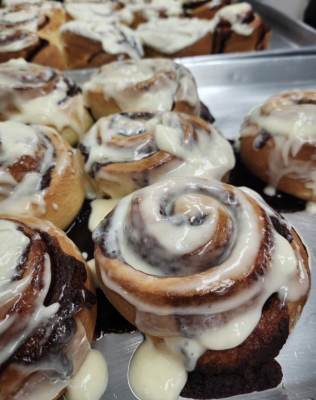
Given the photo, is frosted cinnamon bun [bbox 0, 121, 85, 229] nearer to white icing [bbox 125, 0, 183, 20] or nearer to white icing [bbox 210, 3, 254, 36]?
white icing [bbox 210, 3, 254, 36]

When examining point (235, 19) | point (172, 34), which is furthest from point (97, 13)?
point (235, 19)

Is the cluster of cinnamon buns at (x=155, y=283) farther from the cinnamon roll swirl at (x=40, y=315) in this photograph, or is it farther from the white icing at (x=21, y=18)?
the white icing at (x=21, y=18)

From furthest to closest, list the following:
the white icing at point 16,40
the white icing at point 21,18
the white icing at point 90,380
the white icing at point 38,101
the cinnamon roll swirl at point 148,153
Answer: the white icing at point 21,18 < the white icing at point 16,40 < the white icing at point 38,101 < the cinnamon roll swirl at point 148,153 < the white icing at point 90,380

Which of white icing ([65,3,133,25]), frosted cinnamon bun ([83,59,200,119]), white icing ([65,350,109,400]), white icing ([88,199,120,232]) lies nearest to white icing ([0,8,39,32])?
white icing ([65,3,133,25])

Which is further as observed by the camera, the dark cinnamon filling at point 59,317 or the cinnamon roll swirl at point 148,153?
the cinnamon roll swirl at point 148,153

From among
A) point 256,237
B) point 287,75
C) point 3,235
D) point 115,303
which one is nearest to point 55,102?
point 3,235

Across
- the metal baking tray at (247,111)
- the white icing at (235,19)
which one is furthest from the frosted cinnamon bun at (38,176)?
the white icing at (235,19)
